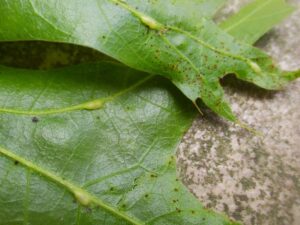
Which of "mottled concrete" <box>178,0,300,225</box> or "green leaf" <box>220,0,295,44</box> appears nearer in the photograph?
"mottled concrete" <box>178,0,300,225</box>

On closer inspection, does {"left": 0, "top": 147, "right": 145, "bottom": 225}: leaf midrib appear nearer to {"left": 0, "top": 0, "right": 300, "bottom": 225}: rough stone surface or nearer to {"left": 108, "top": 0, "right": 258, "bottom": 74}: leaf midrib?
{"left": 0, "top": 0, "right": 300, "bottom": 225}: rough stone surface

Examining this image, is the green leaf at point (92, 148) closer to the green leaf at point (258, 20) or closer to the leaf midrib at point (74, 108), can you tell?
the leaf midrib at point (74, 108)

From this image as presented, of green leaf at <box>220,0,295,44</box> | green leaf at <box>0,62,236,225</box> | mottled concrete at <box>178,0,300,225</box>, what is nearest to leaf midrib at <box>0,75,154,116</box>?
green leaf at <box>0,62,236,225</box>

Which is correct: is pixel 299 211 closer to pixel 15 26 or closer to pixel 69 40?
pixel 69 40

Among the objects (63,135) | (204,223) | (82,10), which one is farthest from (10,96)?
(204,223)

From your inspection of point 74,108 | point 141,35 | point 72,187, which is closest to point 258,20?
point 141,35

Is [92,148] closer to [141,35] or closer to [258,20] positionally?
[141,35]
